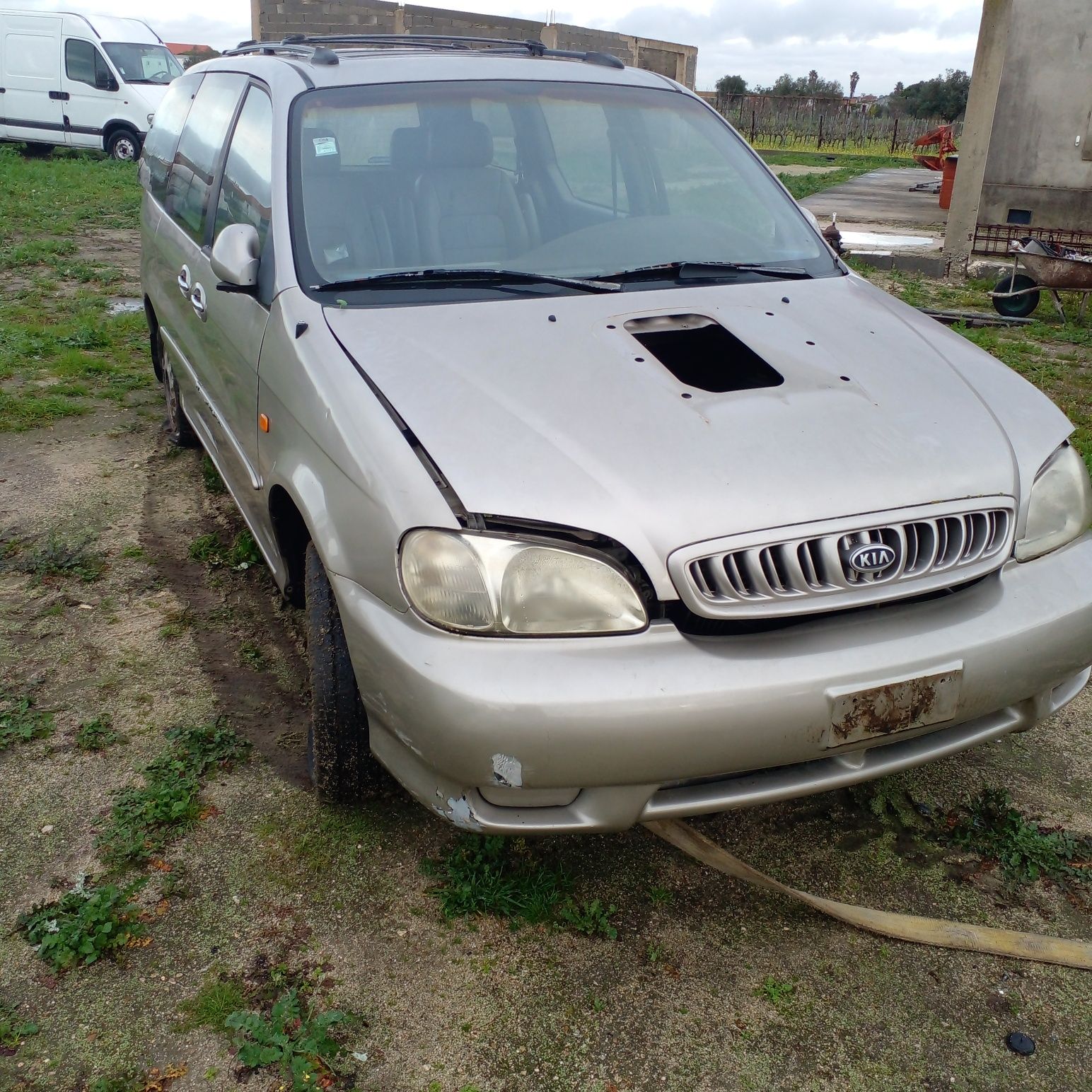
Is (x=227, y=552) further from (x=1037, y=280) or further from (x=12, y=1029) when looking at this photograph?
(x=1037, y=280)

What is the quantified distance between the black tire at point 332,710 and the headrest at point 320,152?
1170 mm

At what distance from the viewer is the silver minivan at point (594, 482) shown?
2033mm

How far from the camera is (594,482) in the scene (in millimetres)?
2109

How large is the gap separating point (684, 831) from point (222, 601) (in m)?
2.00

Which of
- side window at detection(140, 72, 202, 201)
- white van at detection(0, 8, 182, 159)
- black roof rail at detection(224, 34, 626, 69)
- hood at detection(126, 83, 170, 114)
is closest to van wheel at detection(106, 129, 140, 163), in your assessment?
white van at detection(0, 8, 182, 159)

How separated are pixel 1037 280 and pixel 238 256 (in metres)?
6.77

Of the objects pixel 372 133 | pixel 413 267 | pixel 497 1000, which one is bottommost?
pixel 497 1000

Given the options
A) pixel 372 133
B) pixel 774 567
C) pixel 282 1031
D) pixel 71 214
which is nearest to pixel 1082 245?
pixel 372 133

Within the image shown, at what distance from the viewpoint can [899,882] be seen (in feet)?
8.27

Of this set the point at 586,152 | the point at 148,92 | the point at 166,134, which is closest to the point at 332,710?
the point at 586,152

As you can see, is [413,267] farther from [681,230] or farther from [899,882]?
[899,882]

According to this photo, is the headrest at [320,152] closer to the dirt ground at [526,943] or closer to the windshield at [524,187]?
the windshield at [524,187]

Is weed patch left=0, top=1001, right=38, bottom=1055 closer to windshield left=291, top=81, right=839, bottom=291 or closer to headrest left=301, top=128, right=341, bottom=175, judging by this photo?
windshield left=291, top=81, right=839, bottom=291

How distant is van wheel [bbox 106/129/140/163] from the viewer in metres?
17.9
